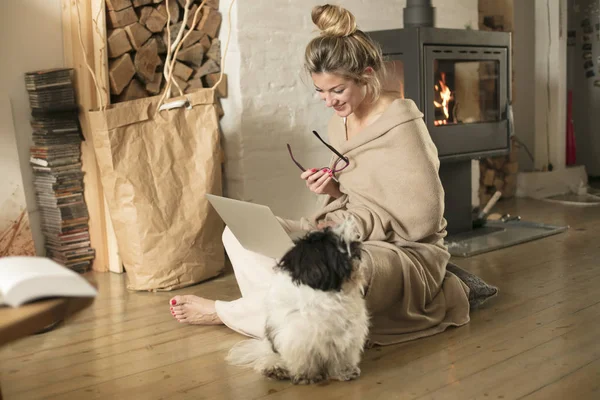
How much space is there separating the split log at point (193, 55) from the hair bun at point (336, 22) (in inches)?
35.4

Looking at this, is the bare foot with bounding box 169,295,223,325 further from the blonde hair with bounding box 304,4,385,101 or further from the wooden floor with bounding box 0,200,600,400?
the blonde hair with bounding box 304,4,385,101

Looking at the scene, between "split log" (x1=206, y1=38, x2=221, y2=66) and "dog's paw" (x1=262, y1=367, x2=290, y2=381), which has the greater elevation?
"split log" (x1=206, y1=38, x2=221, y2=66)

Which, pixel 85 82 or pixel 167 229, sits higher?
pixel 85 82

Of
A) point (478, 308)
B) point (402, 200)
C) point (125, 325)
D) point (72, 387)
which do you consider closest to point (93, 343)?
point (125, 325)

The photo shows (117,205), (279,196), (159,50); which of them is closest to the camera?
(117,205)

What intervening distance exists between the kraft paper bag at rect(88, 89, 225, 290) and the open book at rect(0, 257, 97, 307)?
59.2 inches

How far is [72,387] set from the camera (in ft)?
5.65

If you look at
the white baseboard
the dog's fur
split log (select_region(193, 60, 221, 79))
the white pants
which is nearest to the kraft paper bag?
split log (select_region(193, 60, 221, 79))

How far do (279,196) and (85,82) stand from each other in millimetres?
898

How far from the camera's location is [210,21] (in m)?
2.87

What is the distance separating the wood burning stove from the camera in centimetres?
293

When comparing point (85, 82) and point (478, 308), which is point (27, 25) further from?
point (478, 308)

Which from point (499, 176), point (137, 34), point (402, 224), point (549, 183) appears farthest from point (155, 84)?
point (549, 183)

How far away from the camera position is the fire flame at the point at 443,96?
308 centimetres
